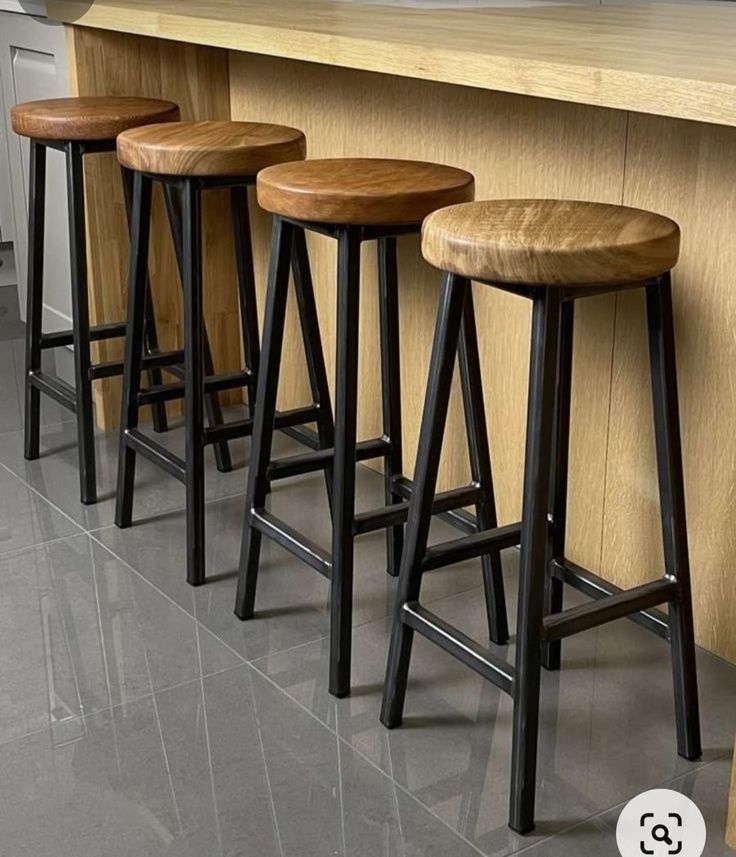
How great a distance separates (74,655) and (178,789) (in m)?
0.49

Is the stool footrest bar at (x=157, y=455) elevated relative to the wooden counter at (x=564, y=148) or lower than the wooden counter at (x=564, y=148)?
lower

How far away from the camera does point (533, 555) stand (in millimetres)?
1736

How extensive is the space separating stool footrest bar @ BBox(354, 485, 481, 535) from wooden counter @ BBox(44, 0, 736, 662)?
0.90 feet

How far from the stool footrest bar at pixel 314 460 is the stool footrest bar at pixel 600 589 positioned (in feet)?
1.47

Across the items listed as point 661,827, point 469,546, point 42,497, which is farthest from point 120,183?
point 661,827

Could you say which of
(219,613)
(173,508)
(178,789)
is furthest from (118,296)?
(178,789)

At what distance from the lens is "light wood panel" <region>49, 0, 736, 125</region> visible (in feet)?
5.44

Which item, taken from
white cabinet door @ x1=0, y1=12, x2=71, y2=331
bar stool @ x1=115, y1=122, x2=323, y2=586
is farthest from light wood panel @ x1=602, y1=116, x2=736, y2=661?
white cabinet door @ x1=0, y1=12, x2=71, y2=331

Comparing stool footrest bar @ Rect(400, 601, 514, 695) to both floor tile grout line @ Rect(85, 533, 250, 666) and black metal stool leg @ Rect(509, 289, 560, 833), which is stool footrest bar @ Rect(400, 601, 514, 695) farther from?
floor tile grout line @ Rect(85, 533, 250, 666)

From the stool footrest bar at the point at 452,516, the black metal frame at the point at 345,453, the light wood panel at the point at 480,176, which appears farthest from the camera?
the stool footrest bar at the point at 452,516

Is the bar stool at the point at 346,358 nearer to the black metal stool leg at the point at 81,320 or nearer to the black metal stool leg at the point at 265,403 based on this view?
the black metal stool leg at the point at 265,403

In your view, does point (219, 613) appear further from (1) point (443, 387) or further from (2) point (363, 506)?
(1) point (443, 387)

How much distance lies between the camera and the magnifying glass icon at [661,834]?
70.0 inches

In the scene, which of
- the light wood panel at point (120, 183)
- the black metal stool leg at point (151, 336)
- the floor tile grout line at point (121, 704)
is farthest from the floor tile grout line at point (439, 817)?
the light wood panel at point (120, 183)
